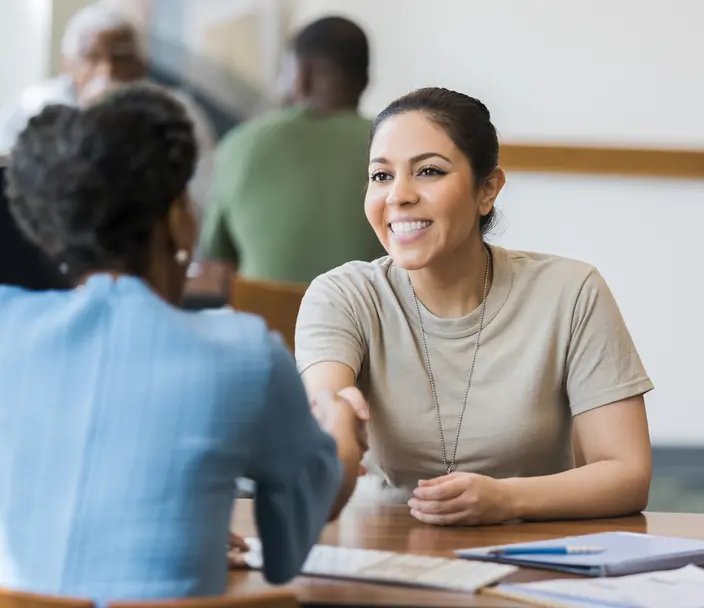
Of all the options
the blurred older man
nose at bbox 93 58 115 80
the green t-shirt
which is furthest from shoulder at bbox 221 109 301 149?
nose at bbox 93 58 115 80

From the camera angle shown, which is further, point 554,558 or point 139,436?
point 554,558

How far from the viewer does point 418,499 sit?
6.01ft

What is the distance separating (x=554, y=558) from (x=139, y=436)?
1.85ft

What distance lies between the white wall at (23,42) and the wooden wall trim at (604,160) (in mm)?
1964

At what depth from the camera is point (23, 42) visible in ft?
18.0

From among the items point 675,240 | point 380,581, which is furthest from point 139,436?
point 675,240

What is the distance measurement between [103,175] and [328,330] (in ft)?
3.00

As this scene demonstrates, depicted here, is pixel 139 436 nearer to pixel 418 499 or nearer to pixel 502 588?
pixel 502 588

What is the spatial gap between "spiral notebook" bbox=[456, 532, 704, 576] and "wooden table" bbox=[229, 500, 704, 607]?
3cm

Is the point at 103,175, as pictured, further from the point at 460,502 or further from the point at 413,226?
the point at 413,226

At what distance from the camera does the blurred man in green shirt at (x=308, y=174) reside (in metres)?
3.43

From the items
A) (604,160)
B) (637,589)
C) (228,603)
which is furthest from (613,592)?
(604,160)

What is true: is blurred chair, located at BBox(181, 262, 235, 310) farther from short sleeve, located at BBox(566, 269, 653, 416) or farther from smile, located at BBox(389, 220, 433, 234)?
short sleeve, located at BBox(566, 269, 653, 416)

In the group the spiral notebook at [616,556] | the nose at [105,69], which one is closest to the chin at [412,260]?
the spiral notebook at [616,556]
